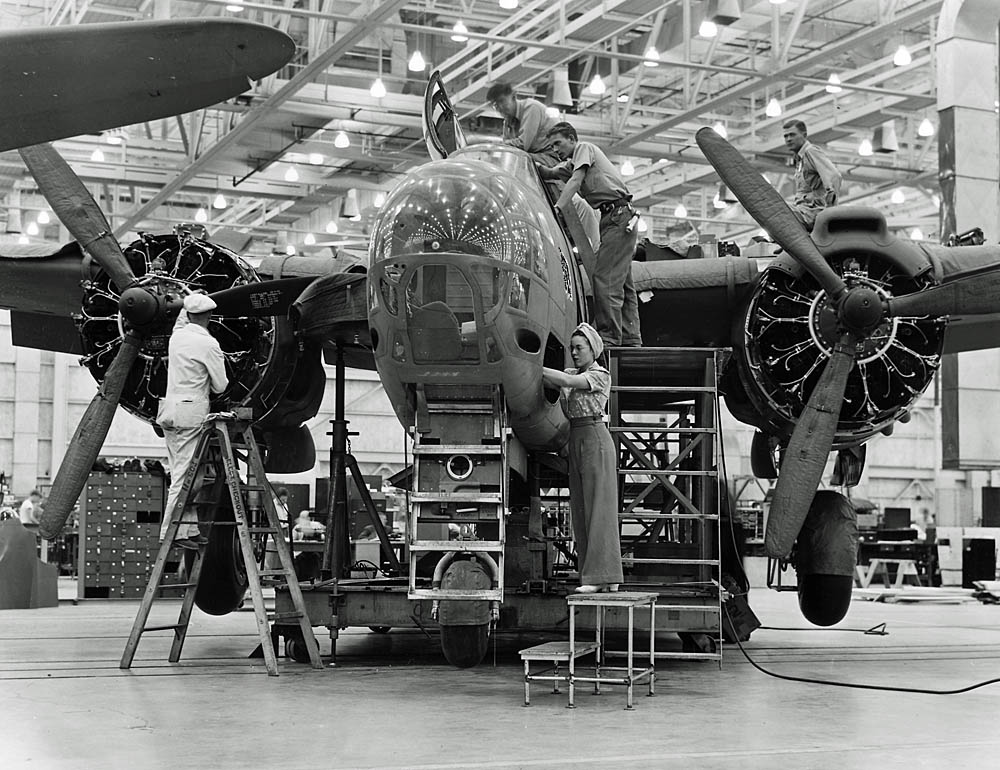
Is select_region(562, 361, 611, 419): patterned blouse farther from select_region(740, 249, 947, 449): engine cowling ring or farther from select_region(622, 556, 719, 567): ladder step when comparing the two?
select_region(740, 249, 947, 449): engine cowling ring

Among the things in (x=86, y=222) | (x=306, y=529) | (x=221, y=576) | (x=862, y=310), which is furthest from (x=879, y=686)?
(x=306, y=529)

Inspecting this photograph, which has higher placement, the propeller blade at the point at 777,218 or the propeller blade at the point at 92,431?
the propeller blade at the point at 777,218

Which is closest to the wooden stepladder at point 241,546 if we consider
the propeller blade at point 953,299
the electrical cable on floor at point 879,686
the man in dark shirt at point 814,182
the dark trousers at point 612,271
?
the dark trousers at point 612,271

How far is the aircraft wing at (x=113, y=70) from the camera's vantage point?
143cm

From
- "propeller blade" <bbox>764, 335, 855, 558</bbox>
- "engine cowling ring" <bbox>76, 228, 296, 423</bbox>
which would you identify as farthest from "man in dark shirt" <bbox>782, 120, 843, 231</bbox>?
"engine cowling ring" <bbox>76, 228, 296, 423</bbox>

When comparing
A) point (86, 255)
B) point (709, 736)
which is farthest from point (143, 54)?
point (86, 255)

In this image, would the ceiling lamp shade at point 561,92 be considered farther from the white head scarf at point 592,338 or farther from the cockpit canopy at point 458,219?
the white head scarf at point 592,338

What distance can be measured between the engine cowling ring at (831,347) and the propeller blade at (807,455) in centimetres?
48

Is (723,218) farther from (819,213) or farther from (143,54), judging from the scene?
(143,54)

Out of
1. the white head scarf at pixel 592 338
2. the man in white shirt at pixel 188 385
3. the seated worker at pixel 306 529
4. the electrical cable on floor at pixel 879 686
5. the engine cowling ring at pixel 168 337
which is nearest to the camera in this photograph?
the electrical cable on floor at pixel 879 686

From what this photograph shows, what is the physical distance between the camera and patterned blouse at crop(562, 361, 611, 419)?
8.79 meters

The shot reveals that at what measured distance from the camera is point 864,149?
96.4ft

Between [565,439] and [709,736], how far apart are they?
167 inches

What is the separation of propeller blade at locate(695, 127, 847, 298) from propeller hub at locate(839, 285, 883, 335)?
177 mm
